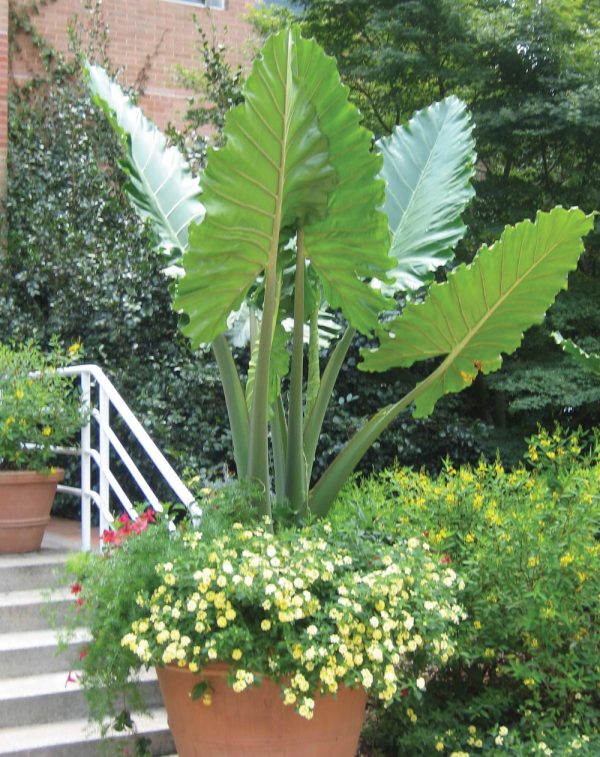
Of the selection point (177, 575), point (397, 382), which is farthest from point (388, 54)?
point (177, 575)

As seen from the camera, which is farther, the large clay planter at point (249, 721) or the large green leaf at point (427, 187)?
the large green leaf at point (427, 187)

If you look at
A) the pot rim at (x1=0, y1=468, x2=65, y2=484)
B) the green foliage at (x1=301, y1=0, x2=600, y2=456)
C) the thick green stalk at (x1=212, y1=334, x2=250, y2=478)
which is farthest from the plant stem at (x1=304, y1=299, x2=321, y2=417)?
the green foliage at (x1=301, y1=0, x2=600, y2=456)

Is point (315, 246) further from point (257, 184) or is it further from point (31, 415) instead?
point (31, 415)

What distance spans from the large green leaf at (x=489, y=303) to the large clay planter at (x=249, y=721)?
7.29ft

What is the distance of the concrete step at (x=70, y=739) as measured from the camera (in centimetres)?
423

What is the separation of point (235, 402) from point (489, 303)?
4.88 feet

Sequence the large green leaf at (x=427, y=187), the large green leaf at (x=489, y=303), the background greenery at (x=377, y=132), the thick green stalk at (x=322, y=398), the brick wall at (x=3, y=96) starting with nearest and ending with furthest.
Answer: the large green leaf at (x=489, y=303), the thick green stalk at (x=322, y=398), the large green leaf at (x=427, y=187), the background greenery at (x=377, y=132), the brick wall at (x=3, y=96)

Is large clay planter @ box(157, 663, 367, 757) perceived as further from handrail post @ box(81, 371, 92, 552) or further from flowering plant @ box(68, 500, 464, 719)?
handrail post @ box(81, 371, 92, 552)

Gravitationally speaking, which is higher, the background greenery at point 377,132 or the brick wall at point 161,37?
the brick wall at point 161,37

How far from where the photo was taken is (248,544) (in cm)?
402

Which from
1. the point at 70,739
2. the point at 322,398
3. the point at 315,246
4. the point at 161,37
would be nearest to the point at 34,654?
the point at 70,739

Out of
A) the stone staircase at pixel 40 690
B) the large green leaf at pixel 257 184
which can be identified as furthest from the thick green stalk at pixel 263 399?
the stone staircase at pixel 40 690

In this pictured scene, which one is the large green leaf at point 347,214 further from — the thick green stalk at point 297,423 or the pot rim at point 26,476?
the pot rim at point 26,476

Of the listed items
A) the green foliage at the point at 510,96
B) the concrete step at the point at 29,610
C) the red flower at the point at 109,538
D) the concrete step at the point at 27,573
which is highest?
the green foliage at the point at 510,96
